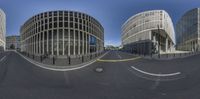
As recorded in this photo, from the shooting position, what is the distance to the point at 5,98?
6.63 metres

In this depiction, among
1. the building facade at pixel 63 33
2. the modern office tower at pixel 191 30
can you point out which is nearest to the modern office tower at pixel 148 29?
the building facade at pixel 63 33

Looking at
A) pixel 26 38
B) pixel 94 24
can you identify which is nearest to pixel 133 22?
pixel 94 24

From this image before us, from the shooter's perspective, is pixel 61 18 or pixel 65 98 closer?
pixel 65 98

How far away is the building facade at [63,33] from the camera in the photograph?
6150 centimetres

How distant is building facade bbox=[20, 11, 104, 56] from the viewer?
6150 centimetres

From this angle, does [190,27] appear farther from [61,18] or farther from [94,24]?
[61,18]

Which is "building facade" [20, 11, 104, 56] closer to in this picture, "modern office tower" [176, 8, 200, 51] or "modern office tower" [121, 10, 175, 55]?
"modern office tower" [121, 10, 175, 55]

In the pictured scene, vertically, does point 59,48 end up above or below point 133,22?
below

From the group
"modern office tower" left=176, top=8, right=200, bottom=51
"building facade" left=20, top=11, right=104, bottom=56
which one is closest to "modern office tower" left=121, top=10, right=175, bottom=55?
"building facade" left=20, top=11, right=104, bottom=56

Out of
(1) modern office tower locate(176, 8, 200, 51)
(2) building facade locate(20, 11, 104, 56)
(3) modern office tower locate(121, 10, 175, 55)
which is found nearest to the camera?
(2) building facade locate(20, 11, 104, 56)

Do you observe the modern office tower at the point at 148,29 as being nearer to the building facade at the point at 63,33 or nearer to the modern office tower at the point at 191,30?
the building facade at the point at 63,33

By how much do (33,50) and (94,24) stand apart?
86.9 ft

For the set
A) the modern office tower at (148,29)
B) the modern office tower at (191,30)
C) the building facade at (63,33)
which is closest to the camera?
the building facade at (63,33)

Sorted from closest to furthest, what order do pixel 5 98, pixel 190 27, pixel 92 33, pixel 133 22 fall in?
1. pixel 5 98
2. pixel 92 33
3. pixel 133 22
4. pixel 190 27
